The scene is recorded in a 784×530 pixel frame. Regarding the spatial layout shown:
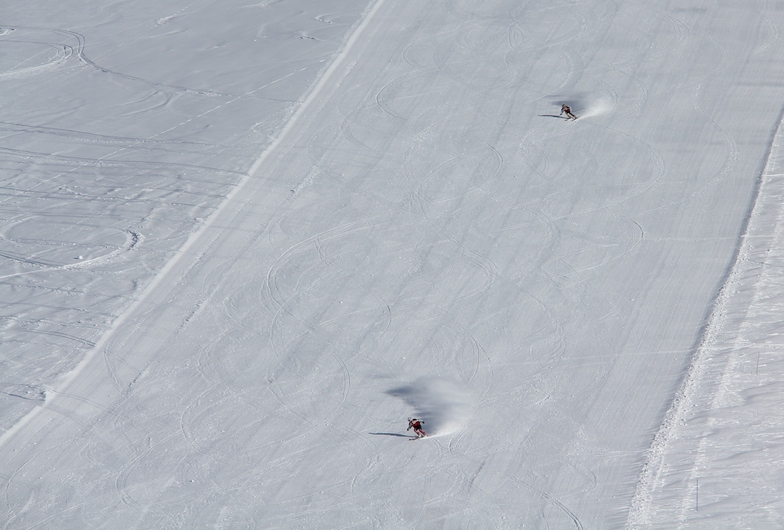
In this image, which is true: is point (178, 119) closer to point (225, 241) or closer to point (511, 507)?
point (225, 241)

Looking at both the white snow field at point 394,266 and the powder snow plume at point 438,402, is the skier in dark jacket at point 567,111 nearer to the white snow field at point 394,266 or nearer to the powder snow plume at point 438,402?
the white snow field at point 394,266

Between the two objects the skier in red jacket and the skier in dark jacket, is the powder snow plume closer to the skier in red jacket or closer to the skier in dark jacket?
the skier in red jacket

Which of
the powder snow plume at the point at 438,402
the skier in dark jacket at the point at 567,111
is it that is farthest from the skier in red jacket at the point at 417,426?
the skier in dark jacket at the point at 567,111

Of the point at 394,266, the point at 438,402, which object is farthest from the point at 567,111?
the point at 438,402

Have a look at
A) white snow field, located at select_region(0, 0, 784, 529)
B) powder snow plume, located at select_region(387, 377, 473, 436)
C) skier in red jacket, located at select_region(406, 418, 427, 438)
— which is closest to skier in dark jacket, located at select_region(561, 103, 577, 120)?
white snow field, located at select_region(0, 0, 784, 529)

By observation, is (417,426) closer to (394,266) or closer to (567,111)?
(394,266)

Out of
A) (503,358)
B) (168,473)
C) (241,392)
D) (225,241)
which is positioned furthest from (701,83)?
(168,473)
